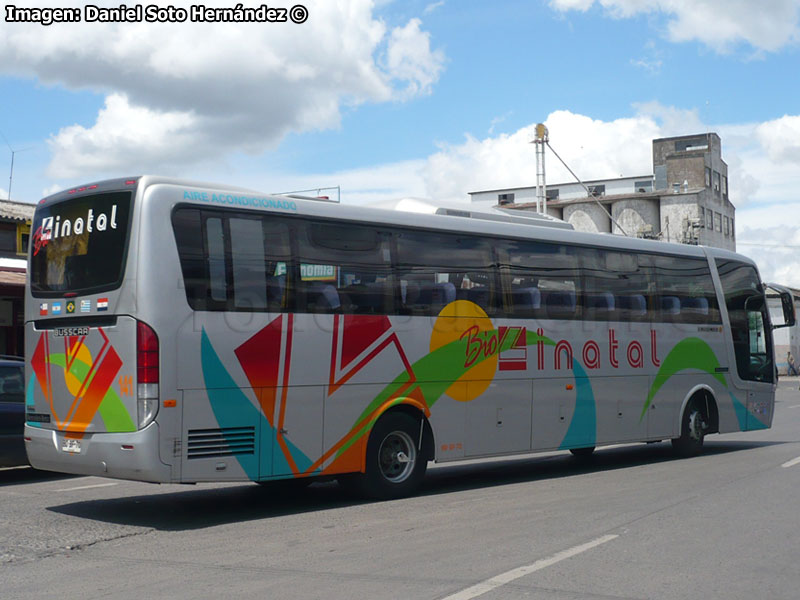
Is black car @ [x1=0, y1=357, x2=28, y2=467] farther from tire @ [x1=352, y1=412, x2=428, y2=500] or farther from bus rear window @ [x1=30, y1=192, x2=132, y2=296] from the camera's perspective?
tire @ [x1=352, y1=412, x2=428, y2=500]

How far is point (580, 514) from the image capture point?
32.2 ft

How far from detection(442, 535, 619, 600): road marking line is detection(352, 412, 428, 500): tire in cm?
350

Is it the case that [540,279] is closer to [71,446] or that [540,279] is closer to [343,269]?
[343,269]

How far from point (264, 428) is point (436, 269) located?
3157mm

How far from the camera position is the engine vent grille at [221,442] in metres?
9.55

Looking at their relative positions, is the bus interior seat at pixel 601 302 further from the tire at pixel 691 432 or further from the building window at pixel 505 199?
the building window at pixel 505 199

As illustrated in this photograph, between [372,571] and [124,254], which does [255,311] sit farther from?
[372,571]

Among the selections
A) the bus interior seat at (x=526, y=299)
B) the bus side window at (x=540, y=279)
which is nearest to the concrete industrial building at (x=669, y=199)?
the bus side window at (x=540, y=279)

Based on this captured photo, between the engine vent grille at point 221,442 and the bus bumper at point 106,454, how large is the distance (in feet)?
1.25

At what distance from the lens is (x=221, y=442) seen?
9758 millimetres

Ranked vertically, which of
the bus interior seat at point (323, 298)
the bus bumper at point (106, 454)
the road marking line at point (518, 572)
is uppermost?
the bus interior seat at point (323, 298)

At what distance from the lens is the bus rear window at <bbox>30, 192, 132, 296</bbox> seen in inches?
379

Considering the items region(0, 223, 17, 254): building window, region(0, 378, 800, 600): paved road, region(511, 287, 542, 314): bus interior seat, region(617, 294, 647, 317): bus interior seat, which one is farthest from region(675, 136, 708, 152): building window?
region(511, 287, 542, 314): bus interior seat

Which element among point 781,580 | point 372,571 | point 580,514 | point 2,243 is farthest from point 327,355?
point 2,243
